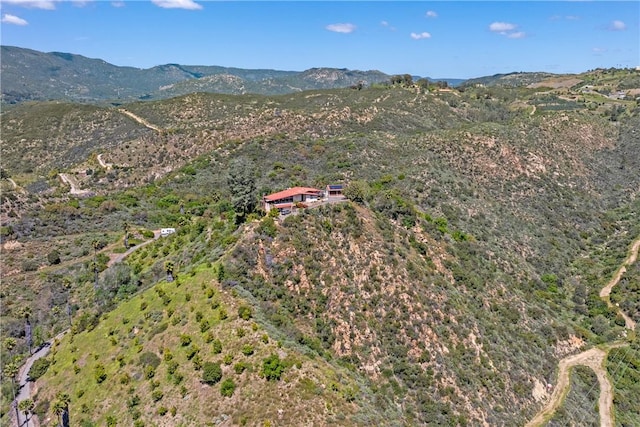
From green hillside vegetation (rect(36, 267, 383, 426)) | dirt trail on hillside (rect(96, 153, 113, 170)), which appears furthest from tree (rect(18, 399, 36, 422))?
dirt trail on hillside (rect(96, 153, 113, 170))

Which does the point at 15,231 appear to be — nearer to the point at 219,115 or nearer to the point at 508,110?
the point at 219,115

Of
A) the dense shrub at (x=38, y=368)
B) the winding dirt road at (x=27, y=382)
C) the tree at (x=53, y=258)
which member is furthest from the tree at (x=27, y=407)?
the tree at (x=53, y=258)

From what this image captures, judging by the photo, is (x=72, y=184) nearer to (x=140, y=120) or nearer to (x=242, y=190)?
(x=140, y=120)

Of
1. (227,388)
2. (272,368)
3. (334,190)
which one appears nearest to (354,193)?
(334,190)

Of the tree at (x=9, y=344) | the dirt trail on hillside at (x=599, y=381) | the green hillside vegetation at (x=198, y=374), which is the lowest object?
the dirt trail on hillside at (x=599, y=381)

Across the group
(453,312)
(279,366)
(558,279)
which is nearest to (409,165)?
(558,279)

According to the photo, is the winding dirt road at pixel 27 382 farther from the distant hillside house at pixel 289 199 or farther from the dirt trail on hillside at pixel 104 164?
the dirt trail on hillside at pixel 104 164
